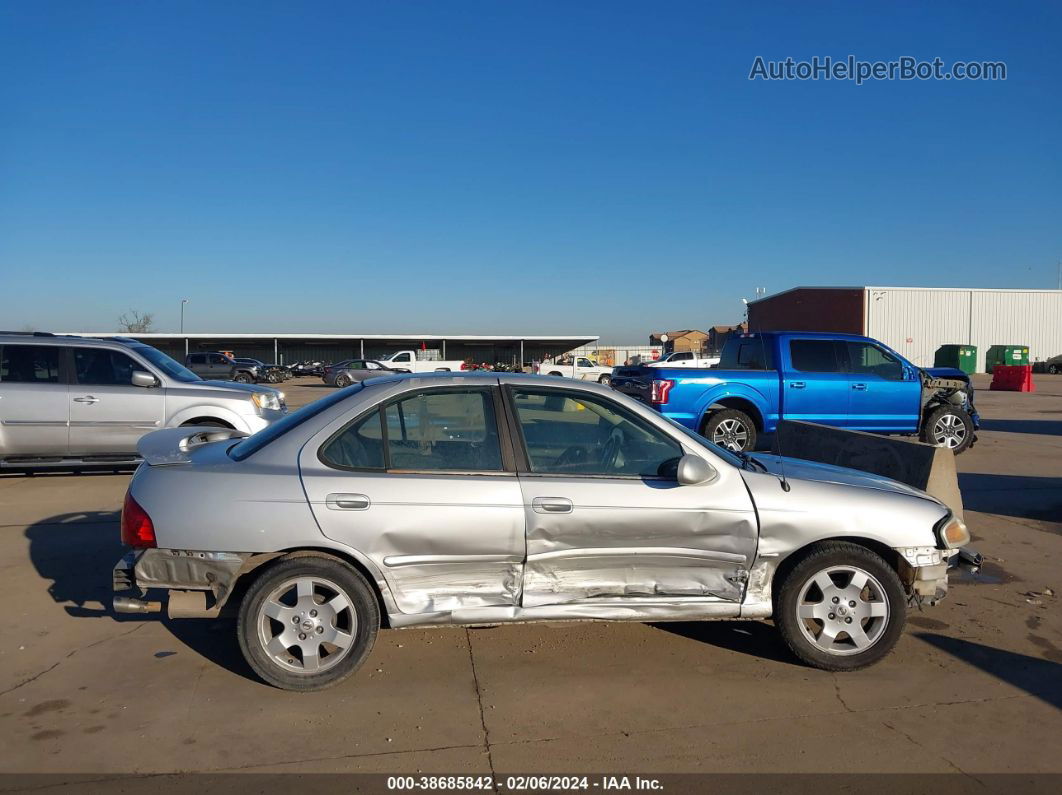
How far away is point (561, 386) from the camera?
14.5ft

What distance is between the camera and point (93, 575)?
580 cm

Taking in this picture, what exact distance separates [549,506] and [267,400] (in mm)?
6760

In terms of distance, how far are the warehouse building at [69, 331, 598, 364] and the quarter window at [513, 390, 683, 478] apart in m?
61.3

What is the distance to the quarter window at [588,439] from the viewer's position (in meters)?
4.23

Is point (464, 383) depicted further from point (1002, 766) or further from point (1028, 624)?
point (1028, 624)

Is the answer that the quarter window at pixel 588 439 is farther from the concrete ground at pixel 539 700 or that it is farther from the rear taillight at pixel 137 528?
the rear taillight at pixel 137 528

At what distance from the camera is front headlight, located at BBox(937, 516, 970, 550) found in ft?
14.1

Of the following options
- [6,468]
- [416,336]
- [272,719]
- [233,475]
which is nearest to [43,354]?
[6,468]

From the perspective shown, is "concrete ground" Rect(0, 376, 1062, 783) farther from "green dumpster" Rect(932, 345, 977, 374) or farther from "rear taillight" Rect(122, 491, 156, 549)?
"green dumpster" Rect(932, 345, 977, 374)

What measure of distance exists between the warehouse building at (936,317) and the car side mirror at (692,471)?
54.1 metres

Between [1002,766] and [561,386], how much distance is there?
2702 mm

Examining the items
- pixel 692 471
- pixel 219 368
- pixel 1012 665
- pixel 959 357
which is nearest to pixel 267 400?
pixel 692 471

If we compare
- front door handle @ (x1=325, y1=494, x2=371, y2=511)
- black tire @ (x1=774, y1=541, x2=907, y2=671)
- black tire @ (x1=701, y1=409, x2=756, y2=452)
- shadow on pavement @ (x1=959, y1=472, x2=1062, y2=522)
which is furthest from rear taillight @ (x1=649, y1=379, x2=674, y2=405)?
front door handle @ (x1=325, y1=494, x2=371, y2=511)

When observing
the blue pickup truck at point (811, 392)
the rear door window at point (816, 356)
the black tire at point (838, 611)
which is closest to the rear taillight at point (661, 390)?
the blue pickup truck at point (811, 392)
